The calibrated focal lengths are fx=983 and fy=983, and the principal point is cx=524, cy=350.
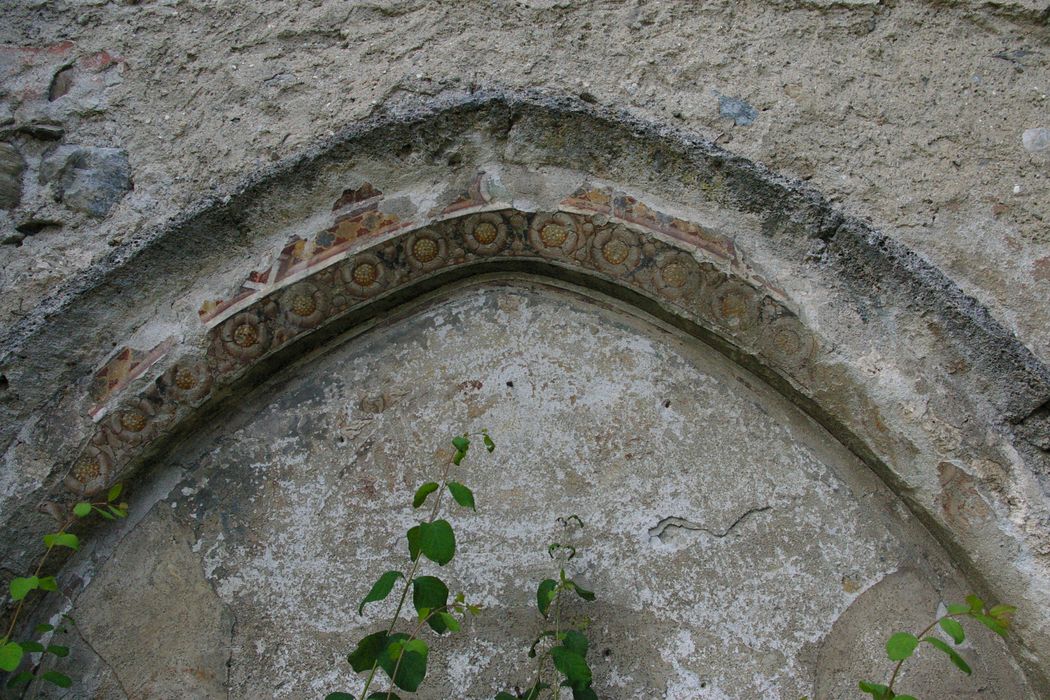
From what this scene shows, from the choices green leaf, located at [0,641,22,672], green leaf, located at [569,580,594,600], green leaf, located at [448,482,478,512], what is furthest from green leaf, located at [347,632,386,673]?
green leaf, located at [0,641,22,672]

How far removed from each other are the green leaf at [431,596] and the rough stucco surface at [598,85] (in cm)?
120

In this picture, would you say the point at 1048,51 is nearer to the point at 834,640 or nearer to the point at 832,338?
the point at 832,338

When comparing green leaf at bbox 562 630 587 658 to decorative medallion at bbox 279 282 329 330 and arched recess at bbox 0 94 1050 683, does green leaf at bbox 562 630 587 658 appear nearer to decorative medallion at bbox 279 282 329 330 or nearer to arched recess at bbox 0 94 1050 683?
arched recess at bbox 0 94 1050 683

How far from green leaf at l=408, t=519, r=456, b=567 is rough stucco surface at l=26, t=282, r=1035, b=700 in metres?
0.43

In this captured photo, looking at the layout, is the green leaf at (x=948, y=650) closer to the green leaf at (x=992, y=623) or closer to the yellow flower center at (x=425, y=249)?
the green leaf at (x=992, y=623)

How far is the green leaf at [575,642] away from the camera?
2.22 metres

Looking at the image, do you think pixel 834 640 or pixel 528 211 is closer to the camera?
pixel 834 640

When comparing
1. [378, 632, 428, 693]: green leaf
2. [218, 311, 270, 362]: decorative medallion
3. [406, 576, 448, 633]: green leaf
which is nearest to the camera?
[378, 632, 428, 693]: green leaf

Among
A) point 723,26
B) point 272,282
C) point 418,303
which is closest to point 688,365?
point 418,303

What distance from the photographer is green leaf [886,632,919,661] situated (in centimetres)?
189

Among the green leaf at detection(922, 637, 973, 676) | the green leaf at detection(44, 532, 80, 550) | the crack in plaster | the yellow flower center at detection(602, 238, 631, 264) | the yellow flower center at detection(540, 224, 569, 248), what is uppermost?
the yellow flower center at detection(540, 224, 569, 248)

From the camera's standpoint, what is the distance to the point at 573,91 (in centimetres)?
263

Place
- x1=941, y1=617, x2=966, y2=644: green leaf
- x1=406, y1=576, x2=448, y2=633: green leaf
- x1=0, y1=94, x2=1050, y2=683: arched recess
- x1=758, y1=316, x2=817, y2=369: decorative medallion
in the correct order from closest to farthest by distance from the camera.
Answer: x1=941, y1=617, x2=966, y2=644: green leaf → x1=406, y1=576, x2=448, y2=633: green leaf → x1=0, y1=94, x2=1050, y2=683: arched recess → x1=758, y1=316, x2=817, y2=369: decorative medallion

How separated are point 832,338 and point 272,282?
143 centimetres
